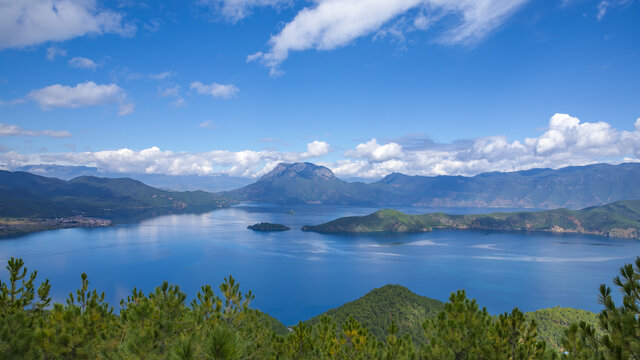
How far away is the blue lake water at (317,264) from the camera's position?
259ft

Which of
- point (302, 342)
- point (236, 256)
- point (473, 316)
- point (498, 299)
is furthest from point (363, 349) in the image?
point (236, 256)

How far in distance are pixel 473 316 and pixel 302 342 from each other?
22.1 feet

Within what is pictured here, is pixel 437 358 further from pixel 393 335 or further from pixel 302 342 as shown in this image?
pixel 302 342

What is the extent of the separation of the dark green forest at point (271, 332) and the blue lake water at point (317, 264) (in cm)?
5856

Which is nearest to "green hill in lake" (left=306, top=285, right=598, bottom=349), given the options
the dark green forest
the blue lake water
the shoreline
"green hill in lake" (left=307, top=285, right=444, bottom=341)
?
"green hill in lake" (left=307, top=285, right=444, bottom=341)

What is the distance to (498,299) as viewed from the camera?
77688mm

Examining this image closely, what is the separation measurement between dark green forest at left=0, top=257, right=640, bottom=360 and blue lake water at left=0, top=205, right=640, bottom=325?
58.6 meters

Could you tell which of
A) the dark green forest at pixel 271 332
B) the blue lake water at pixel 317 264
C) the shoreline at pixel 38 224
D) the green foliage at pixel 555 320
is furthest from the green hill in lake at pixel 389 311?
the shoreline at pixel 38 224

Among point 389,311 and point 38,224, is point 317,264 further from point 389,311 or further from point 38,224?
point 38,224

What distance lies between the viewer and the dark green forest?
6.34 meters

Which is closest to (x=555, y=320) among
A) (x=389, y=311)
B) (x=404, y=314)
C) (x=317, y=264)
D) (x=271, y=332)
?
(x=404, y=314)

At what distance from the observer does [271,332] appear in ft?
50.0

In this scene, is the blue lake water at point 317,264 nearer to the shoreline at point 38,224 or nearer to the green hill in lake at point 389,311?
the shoreline at point 38,224

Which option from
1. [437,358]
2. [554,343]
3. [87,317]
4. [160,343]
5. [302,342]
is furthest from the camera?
[554,343]
